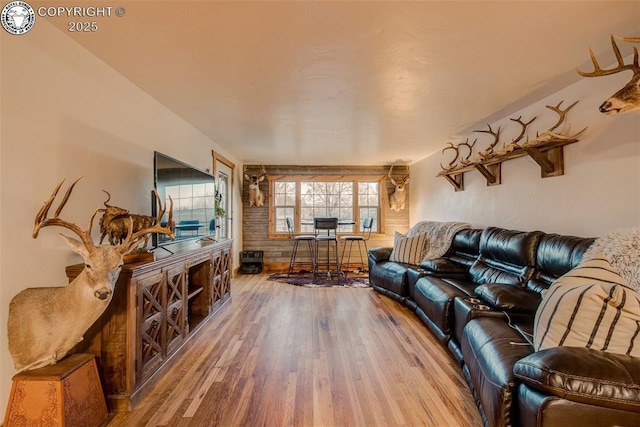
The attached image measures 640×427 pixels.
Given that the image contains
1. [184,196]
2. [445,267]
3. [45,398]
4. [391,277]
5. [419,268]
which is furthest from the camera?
[391,277]

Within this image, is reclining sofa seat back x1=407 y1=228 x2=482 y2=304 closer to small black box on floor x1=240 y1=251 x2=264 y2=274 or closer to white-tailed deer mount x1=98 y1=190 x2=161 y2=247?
white-tailed deer mount x1=98 y1=190 x2=161 y2=247

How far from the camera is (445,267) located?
3.42m

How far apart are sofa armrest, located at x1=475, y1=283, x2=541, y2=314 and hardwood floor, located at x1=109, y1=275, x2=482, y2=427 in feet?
2.06

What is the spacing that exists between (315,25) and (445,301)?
94.3 inches

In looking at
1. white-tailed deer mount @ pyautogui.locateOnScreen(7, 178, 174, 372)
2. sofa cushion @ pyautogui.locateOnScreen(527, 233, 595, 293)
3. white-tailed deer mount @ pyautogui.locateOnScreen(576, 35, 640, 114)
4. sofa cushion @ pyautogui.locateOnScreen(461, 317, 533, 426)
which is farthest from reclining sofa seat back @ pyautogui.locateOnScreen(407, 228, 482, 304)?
white-tailed deer mount @ pyautogui.locateOnScreen(7, 178, 174, 372)

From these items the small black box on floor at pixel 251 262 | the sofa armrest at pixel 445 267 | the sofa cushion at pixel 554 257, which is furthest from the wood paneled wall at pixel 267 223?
the sofa cushion at pixel 554 257

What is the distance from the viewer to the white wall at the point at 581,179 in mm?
2062

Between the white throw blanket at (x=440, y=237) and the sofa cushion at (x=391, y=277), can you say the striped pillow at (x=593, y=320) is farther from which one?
the white throw blanket at (x=440, y=237)

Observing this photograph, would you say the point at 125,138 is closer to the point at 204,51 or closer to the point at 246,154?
the point at 204,51

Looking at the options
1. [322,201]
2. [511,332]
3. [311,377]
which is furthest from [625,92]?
[322,201]

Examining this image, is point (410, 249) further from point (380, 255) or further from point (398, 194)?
point (398, 194)

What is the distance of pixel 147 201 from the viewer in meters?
2.62

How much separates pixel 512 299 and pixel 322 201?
4.72 meters

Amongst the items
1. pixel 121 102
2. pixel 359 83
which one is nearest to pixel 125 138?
pixel 121 102
